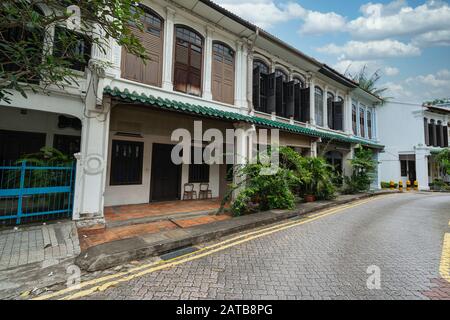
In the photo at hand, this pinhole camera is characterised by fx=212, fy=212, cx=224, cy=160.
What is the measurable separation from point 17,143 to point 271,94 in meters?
10.4

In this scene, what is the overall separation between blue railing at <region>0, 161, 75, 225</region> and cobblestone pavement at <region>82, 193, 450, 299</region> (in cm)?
376

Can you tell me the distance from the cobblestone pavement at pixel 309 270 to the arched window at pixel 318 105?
386 inches

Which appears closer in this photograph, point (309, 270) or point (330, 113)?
point (309, 270)

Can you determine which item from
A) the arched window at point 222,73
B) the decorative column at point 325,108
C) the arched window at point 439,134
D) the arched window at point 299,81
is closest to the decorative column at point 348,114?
the decorative column at point 325,108

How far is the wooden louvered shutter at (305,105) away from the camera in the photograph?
1278 centimetres

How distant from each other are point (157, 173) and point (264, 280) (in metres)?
6.71

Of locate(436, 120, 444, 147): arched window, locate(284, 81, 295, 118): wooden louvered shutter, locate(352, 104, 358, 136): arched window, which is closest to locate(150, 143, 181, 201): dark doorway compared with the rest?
locate(284, 81, 295, 118): wooden louvered shutter

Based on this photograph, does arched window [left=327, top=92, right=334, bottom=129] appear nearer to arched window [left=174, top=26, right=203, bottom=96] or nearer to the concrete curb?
arched window [left=174, top=26, right=203, bottom=96]

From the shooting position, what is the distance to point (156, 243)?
4098 mm

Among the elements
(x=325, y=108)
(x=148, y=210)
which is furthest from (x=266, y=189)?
(x=325, y=108)

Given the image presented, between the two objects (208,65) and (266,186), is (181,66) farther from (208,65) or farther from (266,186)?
(266,186)

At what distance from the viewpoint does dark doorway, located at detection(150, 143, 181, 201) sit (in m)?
8.69
